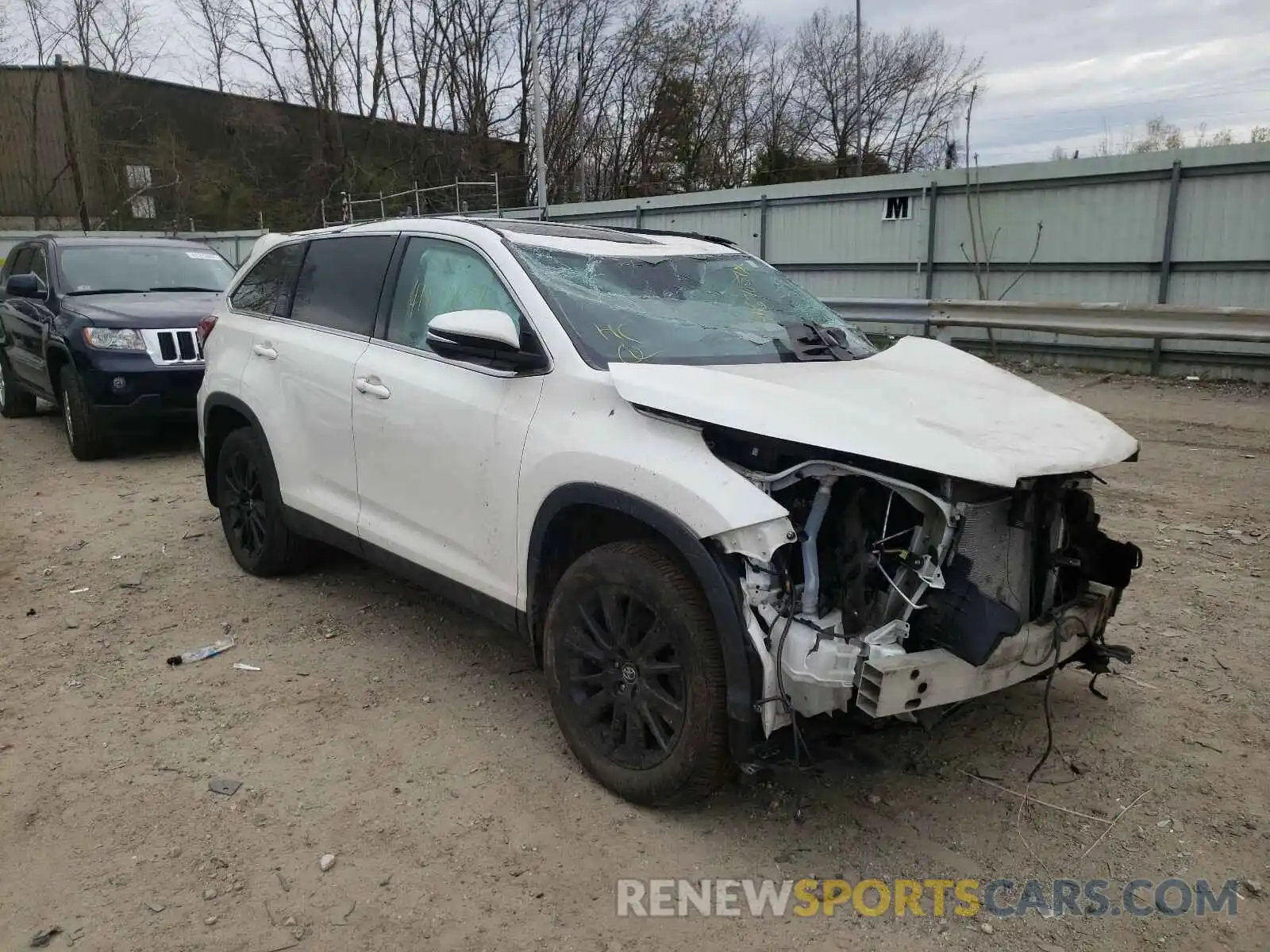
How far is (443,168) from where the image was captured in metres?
35.0

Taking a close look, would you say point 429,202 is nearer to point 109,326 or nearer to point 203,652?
point 109,326

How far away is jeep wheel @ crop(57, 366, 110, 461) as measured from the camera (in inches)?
300

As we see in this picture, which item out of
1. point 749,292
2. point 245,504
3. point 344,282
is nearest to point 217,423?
point 245,504

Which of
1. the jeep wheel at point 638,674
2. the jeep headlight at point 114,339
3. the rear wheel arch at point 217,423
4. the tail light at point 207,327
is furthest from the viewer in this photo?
the jeep headlight at point 114,339

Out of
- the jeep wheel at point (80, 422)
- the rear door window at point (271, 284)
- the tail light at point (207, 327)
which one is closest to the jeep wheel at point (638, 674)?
the rear door window at point (271, 284)

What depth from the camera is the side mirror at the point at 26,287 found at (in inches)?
310

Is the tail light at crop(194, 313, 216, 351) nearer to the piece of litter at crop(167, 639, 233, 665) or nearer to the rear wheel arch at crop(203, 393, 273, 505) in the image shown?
the rear wheel arch at crop(203, 393, 273, 505)

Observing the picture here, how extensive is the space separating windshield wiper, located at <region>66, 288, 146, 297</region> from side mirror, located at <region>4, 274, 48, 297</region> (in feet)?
0.85

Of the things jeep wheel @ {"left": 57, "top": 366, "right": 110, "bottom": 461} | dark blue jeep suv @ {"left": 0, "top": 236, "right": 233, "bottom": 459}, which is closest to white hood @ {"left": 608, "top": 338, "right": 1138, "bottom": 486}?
dark blue jeep suv @ {"left": 0, "top": 236, "right": 233, "bottom": 459}

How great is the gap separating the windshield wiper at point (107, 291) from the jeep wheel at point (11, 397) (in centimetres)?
222

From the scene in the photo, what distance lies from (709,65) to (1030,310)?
96.4ft

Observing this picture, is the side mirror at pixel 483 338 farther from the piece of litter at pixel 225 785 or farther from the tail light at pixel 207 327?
the tail light at pixel 207 327

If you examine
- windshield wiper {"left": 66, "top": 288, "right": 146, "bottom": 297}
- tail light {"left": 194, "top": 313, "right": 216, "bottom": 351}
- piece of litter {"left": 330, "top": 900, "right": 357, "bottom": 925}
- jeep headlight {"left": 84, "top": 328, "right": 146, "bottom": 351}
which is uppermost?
windshield wiper {"left": 66, "top": 288, "right": 146, "bottom": 297}

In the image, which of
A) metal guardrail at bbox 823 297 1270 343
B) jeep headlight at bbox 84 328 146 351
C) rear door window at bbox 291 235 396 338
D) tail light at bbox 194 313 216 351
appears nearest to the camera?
rear door window at bbox 291 235 396 338
